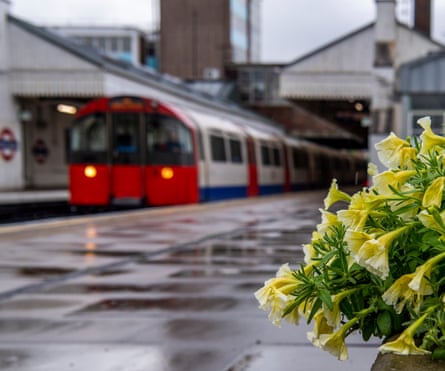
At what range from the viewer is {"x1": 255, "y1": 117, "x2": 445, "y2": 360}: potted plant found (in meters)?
2.03

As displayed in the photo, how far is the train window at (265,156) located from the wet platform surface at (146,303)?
1316 cm

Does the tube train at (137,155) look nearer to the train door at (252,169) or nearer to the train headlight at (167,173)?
the train headlight at (167,173)

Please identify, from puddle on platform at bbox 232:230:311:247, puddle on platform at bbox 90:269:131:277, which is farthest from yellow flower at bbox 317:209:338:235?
puddle on platform at bbox 232:230:311:247

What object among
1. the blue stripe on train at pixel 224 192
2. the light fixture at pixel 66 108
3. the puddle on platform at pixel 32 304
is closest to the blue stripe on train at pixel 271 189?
the blue stripe on train at pixel 224 192

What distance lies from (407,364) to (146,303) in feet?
13.6

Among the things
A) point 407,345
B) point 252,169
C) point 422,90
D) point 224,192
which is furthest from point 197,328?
point 252,169

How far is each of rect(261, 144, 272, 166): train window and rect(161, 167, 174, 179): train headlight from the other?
7.46 meters

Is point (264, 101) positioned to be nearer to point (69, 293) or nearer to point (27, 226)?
point (27, 226)

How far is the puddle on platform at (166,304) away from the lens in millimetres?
5723

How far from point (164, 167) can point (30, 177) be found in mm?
17156

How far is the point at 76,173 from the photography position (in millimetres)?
18312

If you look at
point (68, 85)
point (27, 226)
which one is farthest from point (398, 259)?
point (68, 85)

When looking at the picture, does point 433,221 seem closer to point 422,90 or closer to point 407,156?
point 407,156

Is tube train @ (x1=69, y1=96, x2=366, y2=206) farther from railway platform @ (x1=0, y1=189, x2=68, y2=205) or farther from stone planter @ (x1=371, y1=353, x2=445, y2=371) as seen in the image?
stone planter @ (x1=371, y1=353, x2=445, y2=371)
